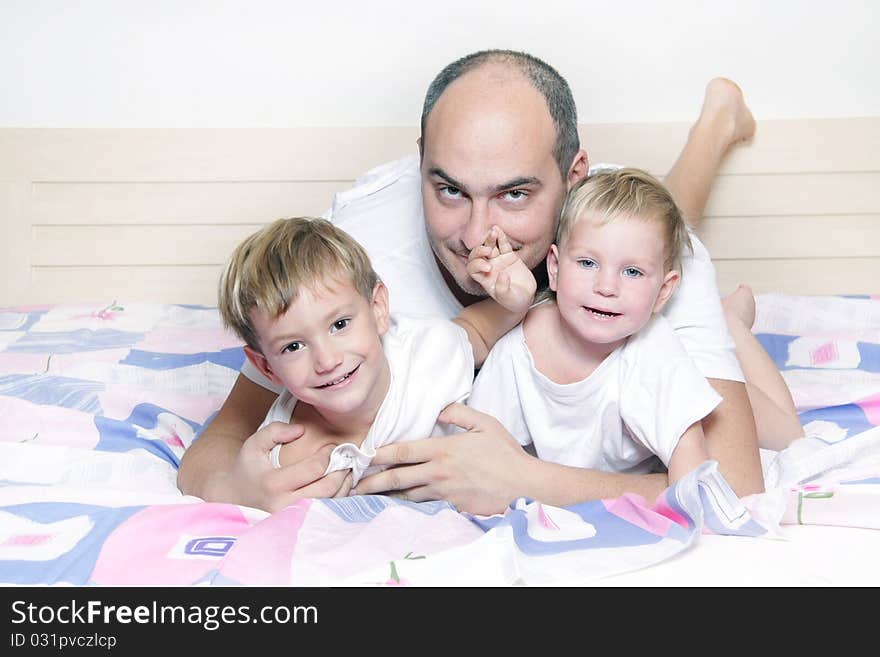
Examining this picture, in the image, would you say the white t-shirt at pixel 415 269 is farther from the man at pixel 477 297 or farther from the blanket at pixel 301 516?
the blanket at pixel 301 516

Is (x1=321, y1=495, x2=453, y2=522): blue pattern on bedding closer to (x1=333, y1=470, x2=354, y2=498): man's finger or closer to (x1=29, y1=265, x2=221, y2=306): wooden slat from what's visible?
(x1=333, y1=470, x2=354, y2=498): man's finger

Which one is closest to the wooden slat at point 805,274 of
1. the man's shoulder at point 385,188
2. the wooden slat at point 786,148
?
the wooden slat at point 786,148

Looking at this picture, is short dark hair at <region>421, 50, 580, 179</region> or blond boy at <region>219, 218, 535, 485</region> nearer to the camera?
blond boy at <region>219, 218, 535, 485</region>

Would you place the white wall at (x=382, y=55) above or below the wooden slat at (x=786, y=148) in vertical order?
above

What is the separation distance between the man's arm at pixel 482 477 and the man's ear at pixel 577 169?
0.59 metres

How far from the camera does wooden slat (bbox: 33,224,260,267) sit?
3178 mm

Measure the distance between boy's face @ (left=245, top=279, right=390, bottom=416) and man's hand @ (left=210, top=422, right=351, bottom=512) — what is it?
0.33 feet

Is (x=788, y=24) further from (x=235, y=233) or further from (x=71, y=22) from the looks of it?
(x=71, y=22)

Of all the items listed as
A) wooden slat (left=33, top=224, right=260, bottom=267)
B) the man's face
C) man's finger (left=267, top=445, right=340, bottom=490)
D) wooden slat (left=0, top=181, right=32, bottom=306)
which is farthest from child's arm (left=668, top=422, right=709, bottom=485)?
wooden slat (left=0, top=181, right=32, bottom=306)

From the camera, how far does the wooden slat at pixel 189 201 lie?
124 inches

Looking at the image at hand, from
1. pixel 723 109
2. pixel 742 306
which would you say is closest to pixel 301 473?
pixel 742 306

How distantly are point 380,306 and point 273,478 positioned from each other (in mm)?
340
